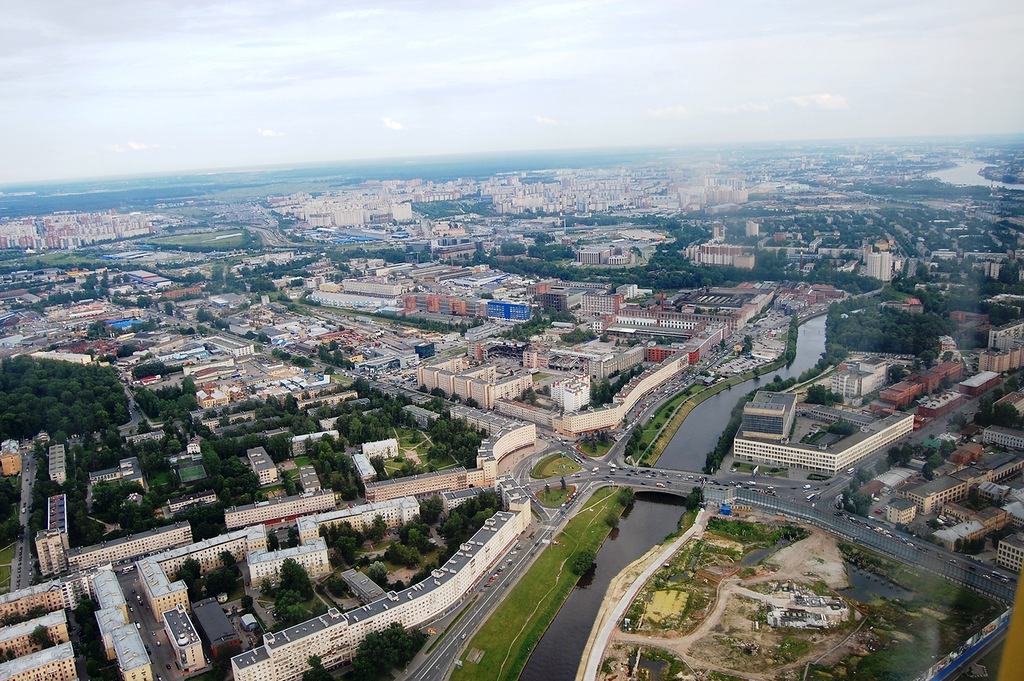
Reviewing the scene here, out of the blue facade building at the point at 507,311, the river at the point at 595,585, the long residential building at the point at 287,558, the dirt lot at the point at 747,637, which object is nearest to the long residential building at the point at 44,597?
the long residential building at the point at 287,558

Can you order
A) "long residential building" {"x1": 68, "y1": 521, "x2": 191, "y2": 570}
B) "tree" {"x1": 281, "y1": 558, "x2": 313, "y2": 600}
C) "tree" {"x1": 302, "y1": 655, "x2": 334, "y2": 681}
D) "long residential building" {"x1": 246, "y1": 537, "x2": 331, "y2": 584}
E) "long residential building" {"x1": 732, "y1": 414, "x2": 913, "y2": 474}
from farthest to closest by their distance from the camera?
"long residential building" {"x1": 732, "y1": 414, "x2": 913, "y2": 474}, "long residential building" {"x1": 68, "y1": 521, "x2": 191, "y2": 570}, "long residential building" {"x1": 246, "y1": 537, "x2": 331, "y2": 584}, "tree" {"x1": 281, "y1": 558, "x2": 313, "y2": 600}, "tree" {"x1": 302, "y1": 655, "x2": 334, "y2": 681}

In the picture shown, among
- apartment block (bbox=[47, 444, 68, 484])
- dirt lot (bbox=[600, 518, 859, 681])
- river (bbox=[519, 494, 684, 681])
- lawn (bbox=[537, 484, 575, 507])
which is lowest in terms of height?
river (bbox=[519, 494, 684, 681])

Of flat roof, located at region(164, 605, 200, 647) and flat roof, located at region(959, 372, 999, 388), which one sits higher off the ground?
flat roof, located at region(959, 372, 999, 388)

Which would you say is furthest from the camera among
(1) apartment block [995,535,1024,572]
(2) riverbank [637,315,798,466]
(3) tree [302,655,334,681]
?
(2) riverbank [637,315,798,466]

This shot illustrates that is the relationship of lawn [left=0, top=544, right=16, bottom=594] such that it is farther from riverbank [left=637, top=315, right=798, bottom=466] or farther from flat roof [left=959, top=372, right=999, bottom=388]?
flat roof [left=959, top=372, right=999, bottom=388]

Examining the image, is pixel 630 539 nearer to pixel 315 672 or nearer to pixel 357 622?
pixel 357 622

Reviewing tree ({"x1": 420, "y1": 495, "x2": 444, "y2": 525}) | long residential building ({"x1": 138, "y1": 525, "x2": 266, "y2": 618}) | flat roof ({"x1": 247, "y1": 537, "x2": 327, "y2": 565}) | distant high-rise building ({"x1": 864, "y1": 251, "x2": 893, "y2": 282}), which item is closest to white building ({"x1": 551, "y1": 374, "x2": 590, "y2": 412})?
tree ({"x1": 420, "y1": 495, "x2": 444, "y2": 525})

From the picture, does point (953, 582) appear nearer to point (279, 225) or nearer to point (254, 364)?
point (254, 364)
